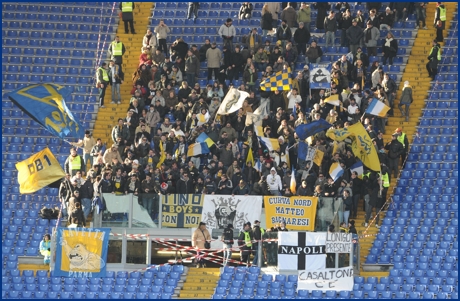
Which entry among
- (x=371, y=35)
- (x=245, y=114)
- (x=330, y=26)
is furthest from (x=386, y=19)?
(x=245, y=114)

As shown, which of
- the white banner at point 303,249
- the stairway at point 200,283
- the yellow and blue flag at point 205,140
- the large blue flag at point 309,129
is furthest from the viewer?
the yellow and blue flag at point 205,140

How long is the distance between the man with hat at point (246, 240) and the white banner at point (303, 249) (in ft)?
3.35

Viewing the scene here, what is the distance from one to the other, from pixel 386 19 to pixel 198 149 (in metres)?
8.72

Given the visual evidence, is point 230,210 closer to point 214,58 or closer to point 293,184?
point 293,184

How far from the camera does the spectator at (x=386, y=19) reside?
42.7m

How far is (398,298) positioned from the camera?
111ft

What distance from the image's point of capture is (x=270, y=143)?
122 feet

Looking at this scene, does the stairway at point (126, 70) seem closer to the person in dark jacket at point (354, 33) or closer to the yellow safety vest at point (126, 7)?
the yellow safety vest at point (126, 7)

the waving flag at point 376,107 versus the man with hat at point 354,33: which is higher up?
the man with hat at point 354,33

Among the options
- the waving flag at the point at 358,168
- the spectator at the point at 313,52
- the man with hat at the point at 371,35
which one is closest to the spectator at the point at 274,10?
the spectator at the point at 313,52

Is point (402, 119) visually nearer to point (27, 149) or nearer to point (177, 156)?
point (177, 156)

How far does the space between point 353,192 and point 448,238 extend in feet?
9.32

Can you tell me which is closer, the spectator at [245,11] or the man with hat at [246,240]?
the man with hat at [246,240]

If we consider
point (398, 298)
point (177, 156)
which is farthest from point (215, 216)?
point (398, 298)
